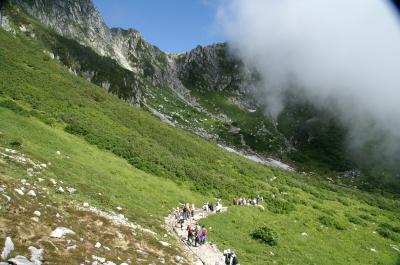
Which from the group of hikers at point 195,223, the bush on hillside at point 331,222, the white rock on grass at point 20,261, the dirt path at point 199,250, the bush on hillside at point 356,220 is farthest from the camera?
the bush on hillside at point 356,220

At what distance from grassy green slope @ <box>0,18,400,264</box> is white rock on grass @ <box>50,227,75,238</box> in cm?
830

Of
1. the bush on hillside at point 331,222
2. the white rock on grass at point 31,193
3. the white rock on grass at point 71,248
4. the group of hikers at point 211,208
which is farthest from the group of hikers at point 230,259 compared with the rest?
the bush on hillside at point 331,222

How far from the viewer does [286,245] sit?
37594 mm

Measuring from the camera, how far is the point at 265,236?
37062 mm

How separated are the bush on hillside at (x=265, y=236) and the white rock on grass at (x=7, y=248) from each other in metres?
24.3

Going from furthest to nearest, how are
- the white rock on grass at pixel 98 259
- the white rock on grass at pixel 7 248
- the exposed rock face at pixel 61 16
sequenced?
the exposed rock face at pixel 61 16 < the white rock on grass at pixel 98 259 < the white rock on grass at pixel 7 248

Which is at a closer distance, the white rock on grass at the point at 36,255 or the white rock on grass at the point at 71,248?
the white rock on grass at the point at 36,255

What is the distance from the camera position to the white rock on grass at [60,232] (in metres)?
19.3

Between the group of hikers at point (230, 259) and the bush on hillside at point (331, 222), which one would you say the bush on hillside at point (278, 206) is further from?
the group of hikers at point (230, 259)

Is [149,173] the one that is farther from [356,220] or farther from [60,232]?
A: [60,232]

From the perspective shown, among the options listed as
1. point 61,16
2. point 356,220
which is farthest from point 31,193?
point 61,16

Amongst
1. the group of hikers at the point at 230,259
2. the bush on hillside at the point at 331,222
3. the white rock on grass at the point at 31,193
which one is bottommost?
the white rock on grass at the point at 31,193

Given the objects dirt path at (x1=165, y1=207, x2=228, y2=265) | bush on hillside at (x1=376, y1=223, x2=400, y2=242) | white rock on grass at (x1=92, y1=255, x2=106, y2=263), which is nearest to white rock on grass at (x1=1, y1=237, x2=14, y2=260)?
white rock on grass at (x1=92, y1=255, x2=106, y2=263)

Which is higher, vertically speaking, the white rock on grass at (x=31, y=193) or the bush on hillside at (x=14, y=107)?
the bush on hillside at (x=14, y=107)
